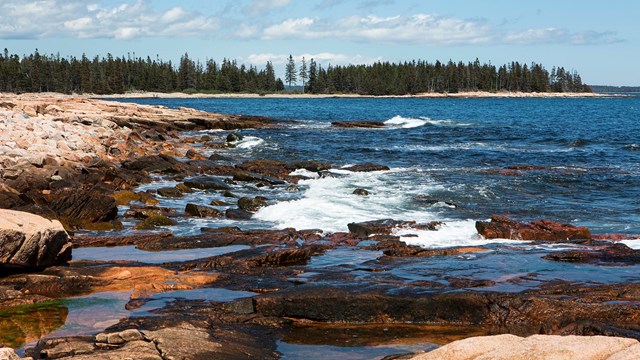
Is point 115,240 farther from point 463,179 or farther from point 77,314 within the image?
point 463,179

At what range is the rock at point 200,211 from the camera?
22.3 meters

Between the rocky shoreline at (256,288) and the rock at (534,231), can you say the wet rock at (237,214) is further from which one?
the rock at (534,231)

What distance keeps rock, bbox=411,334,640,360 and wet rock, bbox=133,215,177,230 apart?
44.5 ft

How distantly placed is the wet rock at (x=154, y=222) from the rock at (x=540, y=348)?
1357 cm

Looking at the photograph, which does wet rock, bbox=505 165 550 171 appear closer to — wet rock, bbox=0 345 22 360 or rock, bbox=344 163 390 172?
rock, bbox=344 163 390 172

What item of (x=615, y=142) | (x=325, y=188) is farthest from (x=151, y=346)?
(x=615, y=142)

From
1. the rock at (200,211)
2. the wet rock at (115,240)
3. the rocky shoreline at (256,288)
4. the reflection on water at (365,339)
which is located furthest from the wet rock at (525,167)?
the reflection on water at (365,339)

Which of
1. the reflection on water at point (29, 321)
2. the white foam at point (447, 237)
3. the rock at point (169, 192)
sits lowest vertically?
the white foam at point (447, 237)

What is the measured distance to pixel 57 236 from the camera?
14156 mm

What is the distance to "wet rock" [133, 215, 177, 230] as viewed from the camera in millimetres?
19969

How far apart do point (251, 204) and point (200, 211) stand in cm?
215

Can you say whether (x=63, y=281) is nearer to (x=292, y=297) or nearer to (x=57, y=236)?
(x=57, y=236)

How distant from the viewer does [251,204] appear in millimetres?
23984

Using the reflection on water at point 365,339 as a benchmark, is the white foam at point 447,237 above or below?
below
